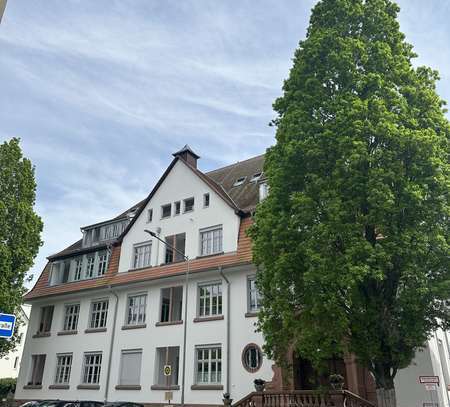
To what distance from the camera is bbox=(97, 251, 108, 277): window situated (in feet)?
89.7

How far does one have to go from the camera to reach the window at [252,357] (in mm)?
18752

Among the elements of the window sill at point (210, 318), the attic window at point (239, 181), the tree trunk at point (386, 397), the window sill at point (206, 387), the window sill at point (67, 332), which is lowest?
the tree trunk at point (386, 397)

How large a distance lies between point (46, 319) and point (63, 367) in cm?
418

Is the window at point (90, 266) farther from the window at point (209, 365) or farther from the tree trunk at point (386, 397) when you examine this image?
the tree trunk at point (386, 397)

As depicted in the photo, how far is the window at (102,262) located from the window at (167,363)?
7325 mm

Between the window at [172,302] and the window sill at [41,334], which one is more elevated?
the window at [172,302]

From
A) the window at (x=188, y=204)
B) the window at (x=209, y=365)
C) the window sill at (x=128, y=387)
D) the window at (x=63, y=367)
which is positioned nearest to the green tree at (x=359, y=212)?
the window at (x=209, y=365)

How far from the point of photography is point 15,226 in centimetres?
2712

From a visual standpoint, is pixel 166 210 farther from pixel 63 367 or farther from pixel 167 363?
pixel 63 367

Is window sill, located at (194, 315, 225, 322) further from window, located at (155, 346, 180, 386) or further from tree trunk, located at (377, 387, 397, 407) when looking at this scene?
tree trunk, located at (377, 387, 397, 407)

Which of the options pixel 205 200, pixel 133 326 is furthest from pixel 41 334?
pixel 205 200

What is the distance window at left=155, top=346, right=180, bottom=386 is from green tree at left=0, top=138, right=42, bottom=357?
9.89m

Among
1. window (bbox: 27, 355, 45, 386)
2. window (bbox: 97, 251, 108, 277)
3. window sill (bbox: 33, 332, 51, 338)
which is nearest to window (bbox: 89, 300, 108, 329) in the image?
window (bbox: 97, 251, 108, 277)

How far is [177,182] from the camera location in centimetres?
2630
